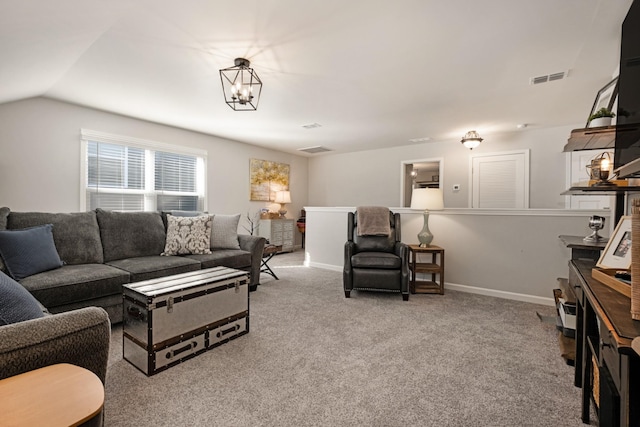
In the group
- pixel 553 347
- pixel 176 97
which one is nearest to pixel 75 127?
pixel 176 97

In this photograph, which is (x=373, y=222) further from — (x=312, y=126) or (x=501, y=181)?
(x=501, y=181)

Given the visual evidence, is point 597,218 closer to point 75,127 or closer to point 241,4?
point 241,4

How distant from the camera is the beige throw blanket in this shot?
384 centimetres

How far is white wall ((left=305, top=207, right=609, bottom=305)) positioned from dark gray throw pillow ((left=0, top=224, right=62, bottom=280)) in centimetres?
404

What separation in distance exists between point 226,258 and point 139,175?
231 centimetres

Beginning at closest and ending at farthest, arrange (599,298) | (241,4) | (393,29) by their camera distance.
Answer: (599,298) → (241,4) → (393,29)

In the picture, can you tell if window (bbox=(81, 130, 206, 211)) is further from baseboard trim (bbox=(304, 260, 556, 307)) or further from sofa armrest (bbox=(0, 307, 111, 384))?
baseboard trim (bbox=(304, 260, 556, 307))

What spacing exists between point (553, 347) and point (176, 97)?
452cm

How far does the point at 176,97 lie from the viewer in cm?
354

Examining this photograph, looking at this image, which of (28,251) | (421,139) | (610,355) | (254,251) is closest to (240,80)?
(254,251)

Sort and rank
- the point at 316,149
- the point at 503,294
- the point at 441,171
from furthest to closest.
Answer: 1. the point at 316,149
2. the point at 441,171
3. the point at 503,294

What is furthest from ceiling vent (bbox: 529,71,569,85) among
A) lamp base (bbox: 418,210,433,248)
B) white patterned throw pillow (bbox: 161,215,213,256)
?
white patterned throw pillow (bbox: 161,215,213,256)

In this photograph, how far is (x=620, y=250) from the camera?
1.35 metres

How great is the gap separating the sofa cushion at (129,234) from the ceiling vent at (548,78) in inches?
176
